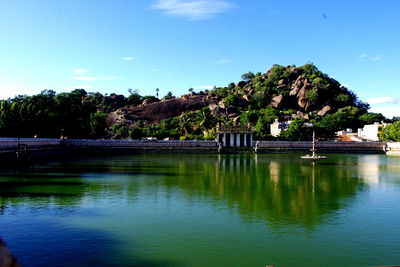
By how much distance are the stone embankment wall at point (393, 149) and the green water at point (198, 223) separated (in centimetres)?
6585

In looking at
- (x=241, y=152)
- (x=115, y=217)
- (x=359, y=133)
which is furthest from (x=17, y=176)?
(x=359, y=133)

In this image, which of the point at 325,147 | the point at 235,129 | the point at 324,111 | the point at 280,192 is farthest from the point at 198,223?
the point at 324,111

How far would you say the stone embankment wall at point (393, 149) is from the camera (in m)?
98.1

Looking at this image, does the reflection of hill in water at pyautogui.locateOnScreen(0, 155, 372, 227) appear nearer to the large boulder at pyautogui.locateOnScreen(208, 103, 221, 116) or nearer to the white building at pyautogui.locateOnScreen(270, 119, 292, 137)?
the white building at pyautogui.locateOnScreen(270, 119, 292, 137)

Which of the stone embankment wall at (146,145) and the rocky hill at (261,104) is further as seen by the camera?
the rocky hill at (261,104)

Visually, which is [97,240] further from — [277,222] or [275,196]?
[275,196]

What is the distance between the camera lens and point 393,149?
10038cm

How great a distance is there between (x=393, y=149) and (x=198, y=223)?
92283 millimetres

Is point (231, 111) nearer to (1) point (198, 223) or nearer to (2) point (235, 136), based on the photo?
(2) point (235, 136)

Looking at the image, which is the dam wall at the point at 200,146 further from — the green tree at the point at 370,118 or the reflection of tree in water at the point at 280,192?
the reflection of tree in water at the point at 280,192

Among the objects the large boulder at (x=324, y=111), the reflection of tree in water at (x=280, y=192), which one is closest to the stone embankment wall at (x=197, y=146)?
the reflection of tree in water at (x=280, y=192)

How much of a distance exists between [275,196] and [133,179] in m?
17.1

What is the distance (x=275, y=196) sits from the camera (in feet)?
104

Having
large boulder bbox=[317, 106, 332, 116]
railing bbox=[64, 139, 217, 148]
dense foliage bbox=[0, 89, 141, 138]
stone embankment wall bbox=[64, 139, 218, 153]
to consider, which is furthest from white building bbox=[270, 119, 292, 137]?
dense foliage bbox=[0, 89, 141, 138]
